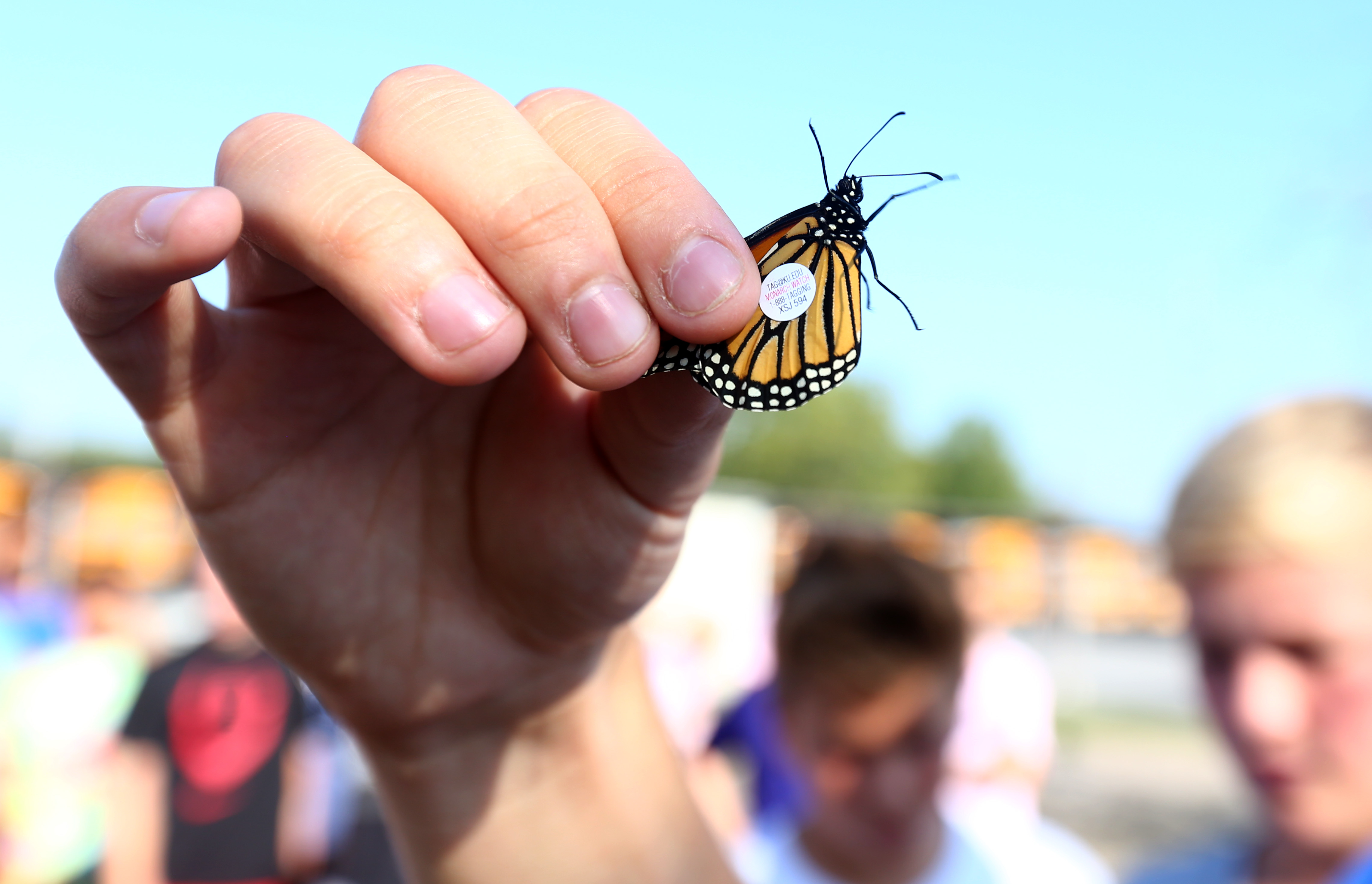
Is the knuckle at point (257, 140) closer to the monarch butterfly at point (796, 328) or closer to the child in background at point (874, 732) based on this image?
the monarch butterfly at point (796, 328)

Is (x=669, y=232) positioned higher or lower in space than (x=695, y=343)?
higher

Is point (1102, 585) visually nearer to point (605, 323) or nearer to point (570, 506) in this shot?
point (570, 506)

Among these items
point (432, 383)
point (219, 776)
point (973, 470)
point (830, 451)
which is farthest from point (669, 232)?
point (973, 470)

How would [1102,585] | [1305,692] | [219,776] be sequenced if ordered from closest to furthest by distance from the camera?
1. [1305,692]
2. [219,776]
3. [1102,585]

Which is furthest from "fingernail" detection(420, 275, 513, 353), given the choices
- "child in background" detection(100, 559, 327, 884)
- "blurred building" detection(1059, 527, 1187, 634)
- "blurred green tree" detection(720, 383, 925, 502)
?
"blurred green tree" detection(720, 383, 925, 502)

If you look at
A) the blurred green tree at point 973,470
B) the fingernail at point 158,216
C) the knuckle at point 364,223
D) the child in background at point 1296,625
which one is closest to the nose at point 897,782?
the child in background at point 1296,625

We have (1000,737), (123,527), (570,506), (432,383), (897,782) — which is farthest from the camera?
(123,527)

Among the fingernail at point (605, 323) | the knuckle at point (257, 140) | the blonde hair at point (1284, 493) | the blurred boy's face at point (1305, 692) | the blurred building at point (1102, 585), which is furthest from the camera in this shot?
the blurred building at point (1102, 585)
